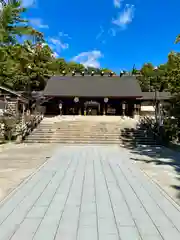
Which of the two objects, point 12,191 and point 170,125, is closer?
point 12,191

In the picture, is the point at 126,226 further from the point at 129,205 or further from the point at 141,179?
the point at 141,179

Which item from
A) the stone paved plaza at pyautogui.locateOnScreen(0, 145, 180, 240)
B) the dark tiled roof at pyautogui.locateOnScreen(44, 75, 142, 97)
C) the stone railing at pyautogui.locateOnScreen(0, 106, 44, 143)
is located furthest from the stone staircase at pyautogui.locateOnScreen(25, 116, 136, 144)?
the stone paved plaza at pyautogui.locateOnScreen(0, 145, 180, 240)

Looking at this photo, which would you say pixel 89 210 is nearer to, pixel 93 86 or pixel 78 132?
pixel 78 132

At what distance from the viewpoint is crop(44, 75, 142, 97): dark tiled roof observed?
2978 cm

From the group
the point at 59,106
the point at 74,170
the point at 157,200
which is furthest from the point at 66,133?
the point at 157,200

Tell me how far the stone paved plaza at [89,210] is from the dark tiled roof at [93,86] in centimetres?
2319

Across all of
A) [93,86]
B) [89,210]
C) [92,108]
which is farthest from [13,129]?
[92,108]

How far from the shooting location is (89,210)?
436cm

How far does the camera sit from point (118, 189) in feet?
19.0

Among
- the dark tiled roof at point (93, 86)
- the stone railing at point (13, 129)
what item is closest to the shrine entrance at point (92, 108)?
the dark tiled roof at point (93, 86)

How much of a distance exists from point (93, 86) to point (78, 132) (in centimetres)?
1319

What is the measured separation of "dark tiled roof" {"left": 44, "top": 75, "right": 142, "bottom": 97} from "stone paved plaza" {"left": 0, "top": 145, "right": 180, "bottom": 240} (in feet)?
76.1

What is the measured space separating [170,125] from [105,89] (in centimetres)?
1455

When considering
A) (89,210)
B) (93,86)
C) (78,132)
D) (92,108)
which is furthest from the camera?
(92,108)
